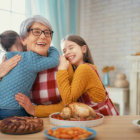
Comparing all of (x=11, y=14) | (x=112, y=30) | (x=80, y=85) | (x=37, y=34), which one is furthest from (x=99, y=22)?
(x=80, y=85)

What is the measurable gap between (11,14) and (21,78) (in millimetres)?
2377

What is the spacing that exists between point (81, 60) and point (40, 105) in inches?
20.1

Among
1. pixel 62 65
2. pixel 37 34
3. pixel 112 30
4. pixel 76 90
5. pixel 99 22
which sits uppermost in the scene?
pixel 99 22

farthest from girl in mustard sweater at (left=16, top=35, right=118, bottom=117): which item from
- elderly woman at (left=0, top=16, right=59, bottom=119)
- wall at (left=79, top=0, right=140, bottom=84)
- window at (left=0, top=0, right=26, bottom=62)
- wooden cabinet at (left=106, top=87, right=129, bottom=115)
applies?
wall at (left=79, top=0, right=140, bottom=84)

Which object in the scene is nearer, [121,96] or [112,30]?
[121,96]

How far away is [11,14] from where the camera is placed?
11.3 ft

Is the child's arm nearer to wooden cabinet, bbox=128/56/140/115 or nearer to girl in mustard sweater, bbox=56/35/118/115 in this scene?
girl in mustard sweater, bbox=56/35/118/115

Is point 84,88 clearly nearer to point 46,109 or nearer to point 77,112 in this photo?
point 46,109

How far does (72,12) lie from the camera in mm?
4320

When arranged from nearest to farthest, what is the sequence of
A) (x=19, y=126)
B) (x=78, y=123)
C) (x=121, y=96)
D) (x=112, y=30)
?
(x=19, y=126) → (x=78, y=123) → (x=121, y=96) → (x=112, y=30)

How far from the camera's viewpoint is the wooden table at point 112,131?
879mm

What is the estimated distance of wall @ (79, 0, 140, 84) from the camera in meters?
3.96

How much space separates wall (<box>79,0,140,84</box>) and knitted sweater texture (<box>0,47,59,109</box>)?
9.35 ft

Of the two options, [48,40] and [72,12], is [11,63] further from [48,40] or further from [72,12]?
[72,12]
